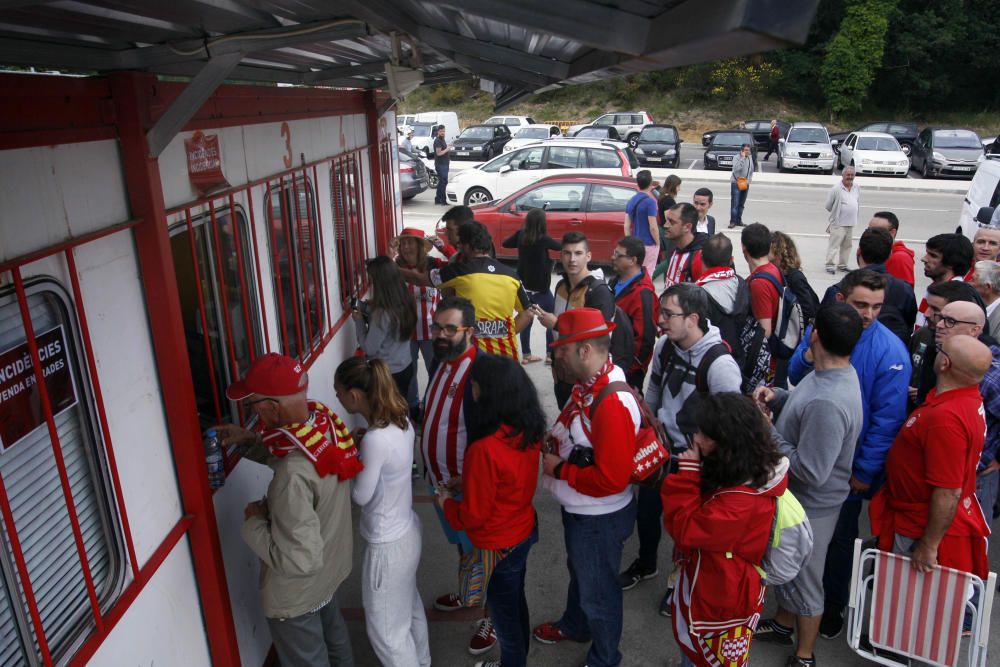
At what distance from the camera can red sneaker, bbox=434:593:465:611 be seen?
408 centimetres

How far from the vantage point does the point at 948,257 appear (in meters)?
4.81

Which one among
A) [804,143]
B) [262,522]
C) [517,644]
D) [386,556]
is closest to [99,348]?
[262,522]

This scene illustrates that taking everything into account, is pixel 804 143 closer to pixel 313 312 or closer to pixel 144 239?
pixel 313 312

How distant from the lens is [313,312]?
5.04 metres

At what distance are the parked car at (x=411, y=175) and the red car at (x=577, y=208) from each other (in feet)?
19.1

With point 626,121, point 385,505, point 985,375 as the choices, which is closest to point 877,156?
point 626,121

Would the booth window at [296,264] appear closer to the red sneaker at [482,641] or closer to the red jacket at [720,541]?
the red sneaker at [482,641]

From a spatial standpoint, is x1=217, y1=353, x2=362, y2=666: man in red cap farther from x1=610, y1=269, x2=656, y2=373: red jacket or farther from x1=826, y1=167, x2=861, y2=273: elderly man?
x1=826, y1=167, x2=861, y2=273: elderly man

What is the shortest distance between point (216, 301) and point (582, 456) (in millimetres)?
1855

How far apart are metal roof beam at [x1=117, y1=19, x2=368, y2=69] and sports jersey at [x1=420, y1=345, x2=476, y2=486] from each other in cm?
160

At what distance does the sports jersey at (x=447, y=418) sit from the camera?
3486 millimetres

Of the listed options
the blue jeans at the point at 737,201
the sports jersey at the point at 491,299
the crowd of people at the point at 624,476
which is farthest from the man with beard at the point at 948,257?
the blue jeans at the point at 737,201

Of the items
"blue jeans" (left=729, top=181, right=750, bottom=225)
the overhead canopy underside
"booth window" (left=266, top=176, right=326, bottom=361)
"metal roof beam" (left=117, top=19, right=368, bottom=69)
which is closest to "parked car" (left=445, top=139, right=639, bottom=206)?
"blue jeans" (left=729, top=181, right=750, bottom=225)

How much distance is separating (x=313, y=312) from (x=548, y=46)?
8.35ft
